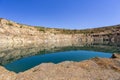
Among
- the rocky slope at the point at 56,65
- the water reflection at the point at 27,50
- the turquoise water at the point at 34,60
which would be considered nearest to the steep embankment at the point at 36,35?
the rocky slope at the point at 56,65

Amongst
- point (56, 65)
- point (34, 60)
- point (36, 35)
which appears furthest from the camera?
point (36, 35)

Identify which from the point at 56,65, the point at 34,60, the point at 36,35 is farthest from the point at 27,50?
the point at 36,35

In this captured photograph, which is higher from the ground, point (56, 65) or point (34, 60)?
point (56, 65)

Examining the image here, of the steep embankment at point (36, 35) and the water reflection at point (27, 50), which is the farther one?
the steep embankment at point (36, 35)

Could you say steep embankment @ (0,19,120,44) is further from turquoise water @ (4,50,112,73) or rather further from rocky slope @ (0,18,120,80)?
turquoise water @ (4,50,112,73)

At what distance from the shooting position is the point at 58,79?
19656mm

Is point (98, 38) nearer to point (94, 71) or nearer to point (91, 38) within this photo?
point (91, 38)

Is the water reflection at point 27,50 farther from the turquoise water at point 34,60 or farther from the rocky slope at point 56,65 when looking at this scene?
the turquoise water at point 34,60

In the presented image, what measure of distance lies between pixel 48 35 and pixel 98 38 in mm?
51690

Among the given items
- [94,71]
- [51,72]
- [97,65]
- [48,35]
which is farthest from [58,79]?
[48,35]

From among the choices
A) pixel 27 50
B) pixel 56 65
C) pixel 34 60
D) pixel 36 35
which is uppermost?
pixel 36 35

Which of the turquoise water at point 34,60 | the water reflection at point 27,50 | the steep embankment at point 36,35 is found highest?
the steep embankment at point 36,35

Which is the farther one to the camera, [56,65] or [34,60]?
[34,60]

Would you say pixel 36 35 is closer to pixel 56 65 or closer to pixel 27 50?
pixel 27 50
